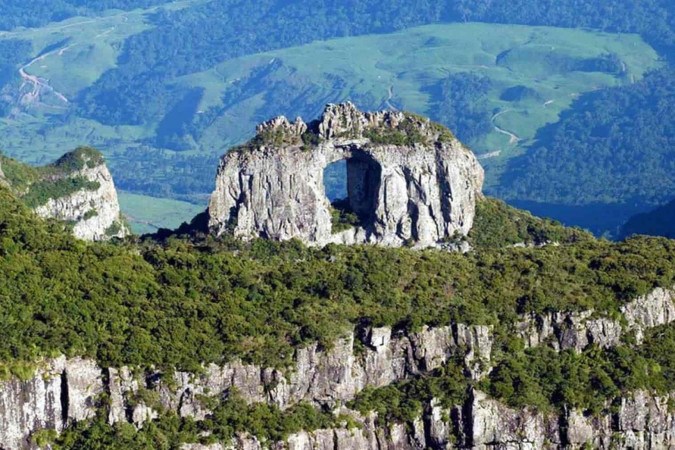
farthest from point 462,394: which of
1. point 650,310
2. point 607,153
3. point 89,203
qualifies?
point 607,153

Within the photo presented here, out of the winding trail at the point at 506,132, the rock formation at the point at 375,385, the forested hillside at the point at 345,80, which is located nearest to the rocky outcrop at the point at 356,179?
the rock formation at the point at 375,385

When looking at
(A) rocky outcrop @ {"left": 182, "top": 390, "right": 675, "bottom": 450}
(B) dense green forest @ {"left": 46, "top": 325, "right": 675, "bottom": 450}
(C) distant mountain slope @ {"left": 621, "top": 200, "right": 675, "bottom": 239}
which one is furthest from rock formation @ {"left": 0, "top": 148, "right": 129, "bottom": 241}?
(C) distant mountain slope @ {"left": 621, "top": 200, "right": 675, "bottom": 239}

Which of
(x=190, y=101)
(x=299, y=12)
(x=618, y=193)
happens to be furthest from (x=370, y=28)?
(x=618, y=193)

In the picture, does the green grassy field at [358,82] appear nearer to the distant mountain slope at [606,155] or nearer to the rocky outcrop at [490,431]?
the distant mountain slope at [606,155]

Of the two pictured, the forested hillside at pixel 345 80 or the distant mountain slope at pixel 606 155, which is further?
the forested hillside at pixel 345 80

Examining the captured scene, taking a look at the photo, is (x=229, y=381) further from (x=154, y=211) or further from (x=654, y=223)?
(x=154, y=211)

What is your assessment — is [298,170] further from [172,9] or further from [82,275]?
[172,9]
